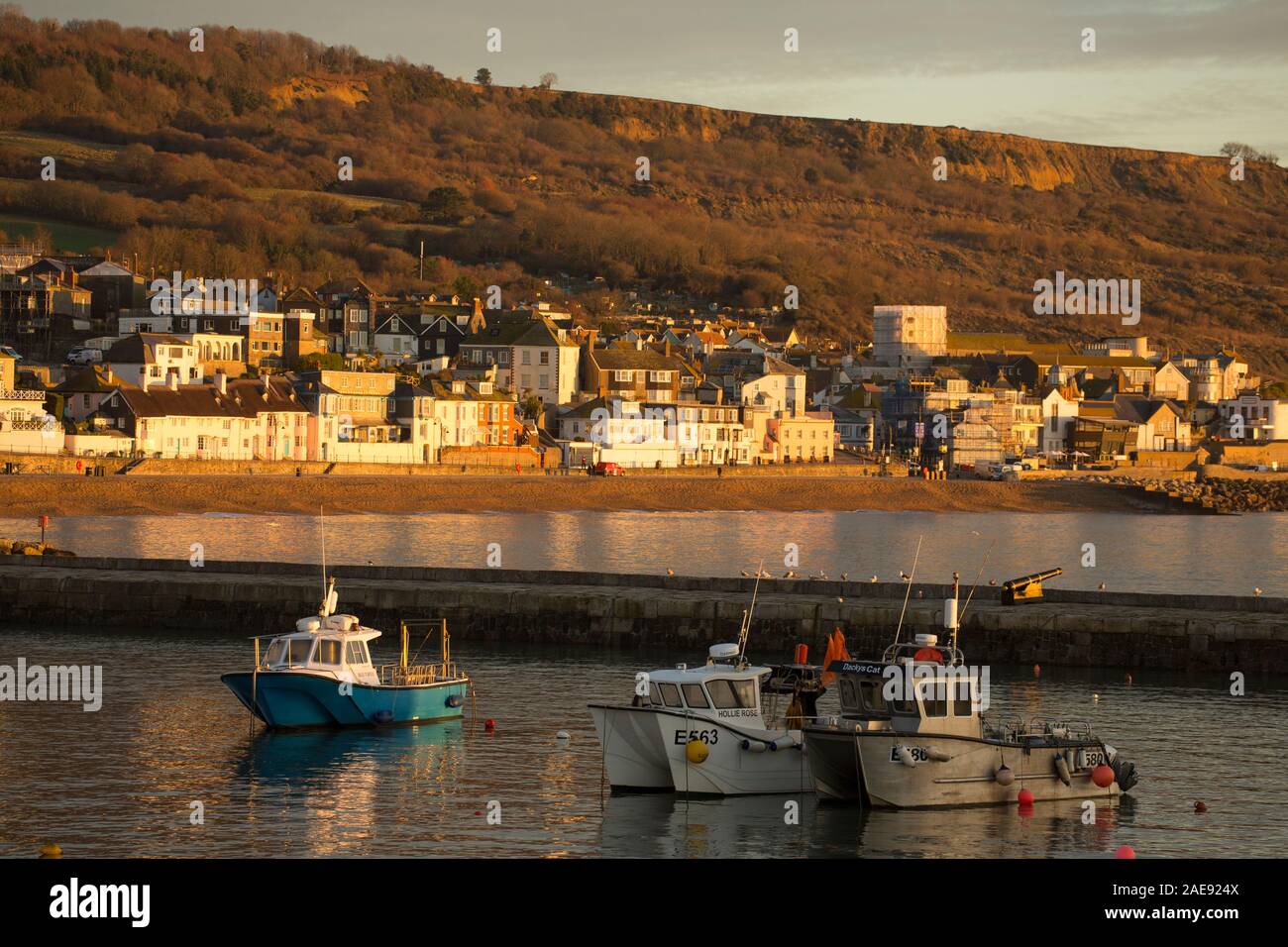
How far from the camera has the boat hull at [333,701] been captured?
33875mm

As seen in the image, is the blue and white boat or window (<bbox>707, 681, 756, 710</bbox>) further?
the blue and white boat

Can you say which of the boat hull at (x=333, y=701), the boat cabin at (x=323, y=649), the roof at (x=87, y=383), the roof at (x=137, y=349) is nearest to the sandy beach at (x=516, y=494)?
the roof at (x=87, y=383)

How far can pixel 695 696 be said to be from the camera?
27.5 meters

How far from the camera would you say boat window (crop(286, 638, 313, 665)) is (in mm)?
34188

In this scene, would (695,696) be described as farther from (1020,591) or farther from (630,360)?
(630,360)

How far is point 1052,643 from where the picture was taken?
44938 mm

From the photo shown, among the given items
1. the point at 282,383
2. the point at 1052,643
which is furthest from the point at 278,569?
the point at 282,383

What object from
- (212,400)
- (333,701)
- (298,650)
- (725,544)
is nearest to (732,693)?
(333,701)

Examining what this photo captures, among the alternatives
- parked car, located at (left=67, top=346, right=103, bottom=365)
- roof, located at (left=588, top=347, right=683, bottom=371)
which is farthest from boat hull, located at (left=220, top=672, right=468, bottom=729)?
roof, located at (left=588, top=347, right=683, bottom=371)

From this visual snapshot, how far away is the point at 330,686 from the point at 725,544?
54.4 m

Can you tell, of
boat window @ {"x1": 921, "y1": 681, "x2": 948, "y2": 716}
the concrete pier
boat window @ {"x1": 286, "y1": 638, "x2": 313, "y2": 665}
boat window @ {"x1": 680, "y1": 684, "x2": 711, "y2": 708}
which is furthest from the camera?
the concrete pier

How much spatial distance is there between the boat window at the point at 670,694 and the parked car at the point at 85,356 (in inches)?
3919

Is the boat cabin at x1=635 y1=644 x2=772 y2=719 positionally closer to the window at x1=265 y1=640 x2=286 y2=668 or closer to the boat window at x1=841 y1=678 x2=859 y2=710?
the boat window at x1=841 y1=678 x2=859 y2=710
